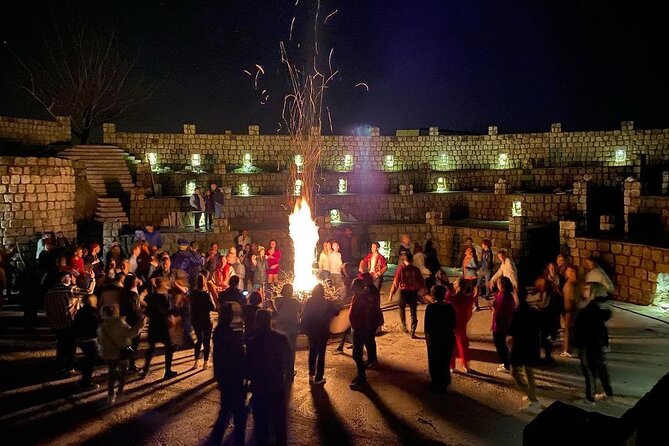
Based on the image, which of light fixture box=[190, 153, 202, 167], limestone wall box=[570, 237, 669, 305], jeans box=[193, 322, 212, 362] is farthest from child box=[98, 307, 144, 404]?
light fixture box=[190, 153, 202, 167]

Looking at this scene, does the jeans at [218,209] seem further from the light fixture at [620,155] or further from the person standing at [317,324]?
the light fixture at [620,155]

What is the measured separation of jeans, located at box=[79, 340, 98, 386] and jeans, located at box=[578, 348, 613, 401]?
242 inches

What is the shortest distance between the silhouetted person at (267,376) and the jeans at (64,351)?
3646 millimetres

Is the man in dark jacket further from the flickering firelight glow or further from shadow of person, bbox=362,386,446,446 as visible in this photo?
the flickering firelight glow

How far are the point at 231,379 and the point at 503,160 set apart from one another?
85.1 feet

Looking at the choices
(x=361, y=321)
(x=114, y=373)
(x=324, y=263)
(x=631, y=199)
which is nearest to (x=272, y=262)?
(x=324, y=263)

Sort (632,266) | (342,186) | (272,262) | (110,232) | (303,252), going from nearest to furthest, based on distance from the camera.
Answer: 1. (272,262)
2. (632,266)
3. (303,252)
4. (110,232)
5. (342,186)

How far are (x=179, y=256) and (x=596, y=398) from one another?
7.81 meters

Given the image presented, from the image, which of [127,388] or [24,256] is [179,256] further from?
[24,256]

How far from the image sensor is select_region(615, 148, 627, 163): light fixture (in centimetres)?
2595

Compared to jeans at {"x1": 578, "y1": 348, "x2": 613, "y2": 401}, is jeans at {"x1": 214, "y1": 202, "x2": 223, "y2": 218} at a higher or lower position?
higher

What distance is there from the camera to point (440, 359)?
23.0ft

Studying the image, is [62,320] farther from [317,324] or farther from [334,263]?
[334,263]

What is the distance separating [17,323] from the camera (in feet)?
34.1
